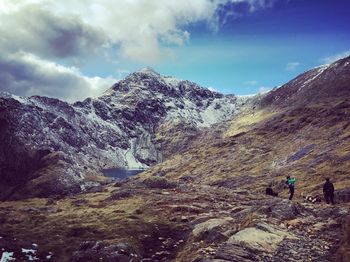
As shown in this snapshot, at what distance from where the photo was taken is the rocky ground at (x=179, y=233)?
26.7 m

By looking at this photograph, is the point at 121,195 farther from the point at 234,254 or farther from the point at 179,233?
the point at 234,254

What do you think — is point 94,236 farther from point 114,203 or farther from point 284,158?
point 284,158

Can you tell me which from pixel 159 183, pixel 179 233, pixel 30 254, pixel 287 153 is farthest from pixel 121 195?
pixel 287 153

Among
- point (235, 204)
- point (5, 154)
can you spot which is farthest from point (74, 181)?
point (235, 204)

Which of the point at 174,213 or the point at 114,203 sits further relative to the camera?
the point at 114,203

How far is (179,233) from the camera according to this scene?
35375 mm

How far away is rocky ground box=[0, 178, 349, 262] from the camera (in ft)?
87.7

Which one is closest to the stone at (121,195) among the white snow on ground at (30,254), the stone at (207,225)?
the stone at (207,225)

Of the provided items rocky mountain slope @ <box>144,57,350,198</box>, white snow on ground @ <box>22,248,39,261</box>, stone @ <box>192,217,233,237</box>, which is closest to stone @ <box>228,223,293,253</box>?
stone @ <box>192,217,233,237</box>

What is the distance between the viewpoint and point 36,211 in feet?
163

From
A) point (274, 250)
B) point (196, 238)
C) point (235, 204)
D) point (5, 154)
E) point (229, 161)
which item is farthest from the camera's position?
point (5, 154)

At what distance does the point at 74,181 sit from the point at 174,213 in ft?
199

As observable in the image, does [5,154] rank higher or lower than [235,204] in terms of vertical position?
higher

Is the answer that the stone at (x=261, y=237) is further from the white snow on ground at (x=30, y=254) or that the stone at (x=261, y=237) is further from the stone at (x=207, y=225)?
the white snow on ground at (x=30, y=254)
